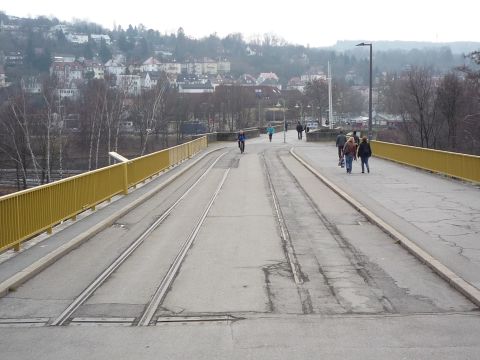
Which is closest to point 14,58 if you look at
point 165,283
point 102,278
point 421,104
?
point 421,104

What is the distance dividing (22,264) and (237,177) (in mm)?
18044

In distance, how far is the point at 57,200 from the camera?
1334cm

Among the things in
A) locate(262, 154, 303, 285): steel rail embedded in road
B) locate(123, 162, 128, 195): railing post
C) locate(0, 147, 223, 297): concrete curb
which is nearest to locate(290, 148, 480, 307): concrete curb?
locate(262, 154, 303, 285): steel rail embedded in road

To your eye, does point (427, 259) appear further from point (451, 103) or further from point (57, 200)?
point (451, 103)

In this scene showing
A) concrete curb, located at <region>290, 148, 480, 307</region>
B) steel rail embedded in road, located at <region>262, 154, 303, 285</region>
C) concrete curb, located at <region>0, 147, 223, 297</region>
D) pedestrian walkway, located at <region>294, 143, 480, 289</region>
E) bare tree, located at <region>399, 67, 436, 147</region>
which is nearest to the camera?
concrete curb, located at <region>290, 148, 480, 307</region>

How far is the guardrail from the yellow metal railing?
1111 centimetres

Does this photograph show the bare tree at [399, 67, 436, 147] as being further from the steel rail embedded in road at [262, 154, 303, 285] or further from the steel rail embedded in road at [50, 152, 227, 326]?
the steel rail embedded in road at [50, 152, 227, 326]

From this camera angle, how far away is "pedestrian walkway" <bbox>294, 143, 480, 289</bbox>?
1082cm

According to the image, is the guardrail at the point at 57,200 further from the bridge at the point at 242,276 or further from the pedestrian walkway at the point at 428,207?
the pedestrian walkway at the point at 428,207

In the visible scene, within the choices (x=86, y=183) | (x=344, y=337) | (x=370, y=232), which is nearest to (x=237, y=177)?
(x=86, y=183)

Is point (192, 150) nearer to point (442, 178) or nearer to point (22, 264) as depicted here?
point (442, 178)

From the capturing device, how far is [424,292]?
A: 8508mm

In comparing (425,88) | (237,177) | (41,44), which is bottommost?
(237,177)

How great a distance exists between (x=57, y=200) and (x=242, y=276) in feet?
18.0
